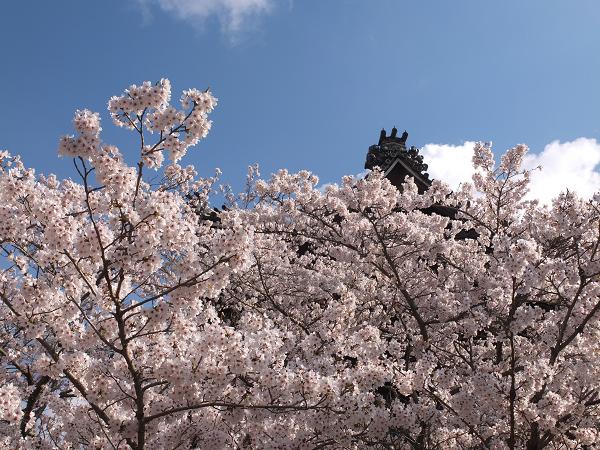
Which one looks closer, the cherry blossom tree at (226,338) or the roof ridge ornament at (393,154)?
the cherry blossom tree at (226,338)

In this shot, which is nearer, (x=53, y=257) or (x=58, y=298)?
(x=53, y=257)

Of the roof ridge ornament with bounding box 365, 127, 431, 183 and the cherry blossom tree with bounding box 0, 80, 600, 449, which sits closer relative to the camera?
the cherry blossom tree with bounding box 0, 80, 600, 449

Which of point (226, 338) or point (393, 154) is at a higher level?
point (393, 154)

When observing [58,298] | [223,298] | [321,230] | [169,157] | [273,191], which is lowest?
[58,298]

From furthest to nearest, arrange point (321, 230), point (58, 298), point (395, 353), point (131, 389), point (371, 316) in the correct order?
1. point (321, 230)
2. point (371, 316)
3. point (395, 353)
4. point (131, 389)
5. point (58, 298)

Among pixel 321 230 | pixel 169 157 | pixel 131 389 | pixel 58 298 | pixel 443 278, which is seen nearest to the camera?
pixel 169 157

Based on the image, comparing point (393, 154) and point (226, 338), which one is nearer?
point (226, 338)

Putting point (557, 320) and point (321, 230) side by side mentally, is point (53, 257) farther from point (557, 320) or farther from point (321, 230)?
point (321, 230)

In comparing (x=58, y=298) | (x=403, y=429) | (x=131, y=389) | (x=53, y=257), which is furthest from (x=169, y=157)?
(x=403, y=429)

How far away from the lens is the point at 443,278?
11320 millimetres

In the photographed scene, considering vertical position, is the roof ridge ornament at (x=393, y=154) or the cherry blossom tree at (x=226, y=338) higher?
the roof ridge ornament at (x=393, y=154)

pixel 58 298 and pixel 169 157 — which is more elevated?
pixel 169 157

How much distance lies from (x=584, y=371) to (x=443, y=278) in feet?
13.0

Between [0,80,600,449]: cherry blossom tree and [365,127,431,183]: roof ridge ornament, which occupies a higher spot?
[365,127,431,183]: roof ridge ornament
